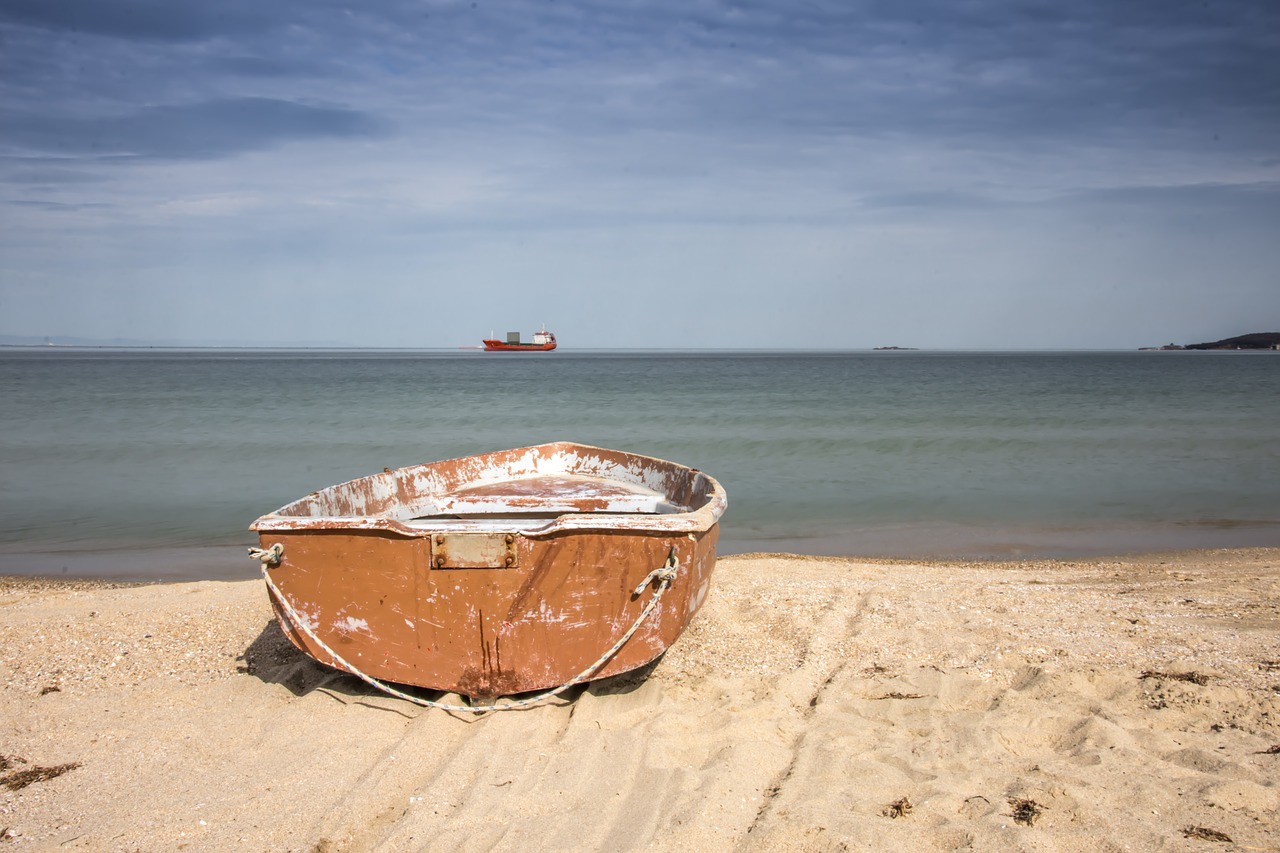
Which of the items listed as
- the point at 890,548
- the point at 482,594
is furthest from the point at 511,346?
the point at 482,594

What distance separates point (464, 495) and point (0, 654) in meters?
3.07

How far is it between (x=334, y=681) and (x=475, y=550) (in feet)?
4.49

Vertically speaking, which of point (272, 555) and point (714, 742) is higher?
point (272, 555)

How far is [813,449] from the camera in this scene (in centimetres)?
1673

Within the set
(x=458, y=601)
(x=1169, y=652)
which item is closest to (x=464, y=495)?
(x=458, y=601)

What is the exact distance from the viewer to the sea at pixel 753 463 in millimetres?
9281

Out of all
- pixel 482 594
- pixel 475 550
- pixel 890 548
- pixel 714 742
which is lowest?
pixel 890 548

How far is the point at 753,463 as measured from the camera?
1516cm

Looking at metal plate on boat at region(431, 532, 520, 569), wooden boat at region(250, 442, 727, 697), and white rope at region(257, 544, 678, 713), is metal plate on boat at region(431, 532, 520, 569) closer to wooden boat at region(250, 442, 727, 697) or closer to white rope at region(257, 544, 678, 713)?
wooden boat at region(250, 442, 727, 697)

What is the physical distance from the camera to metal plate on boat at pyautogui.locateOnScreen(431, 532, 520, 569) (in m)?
3.68

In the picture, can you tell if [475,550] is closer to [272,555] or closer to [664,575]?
[664,575]

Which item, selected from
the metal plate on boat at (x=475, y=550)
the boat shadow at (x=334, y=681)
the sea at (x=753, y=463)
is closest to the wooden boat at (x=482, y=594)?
the metal plate on boat at (x=475, y=550)

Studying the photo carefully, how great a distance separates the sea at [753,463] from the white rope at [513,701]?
4.62 meters

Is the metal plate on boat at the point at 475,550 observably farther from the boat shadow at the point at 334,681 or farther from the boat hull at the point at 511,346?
the boat hull at the point at 511,346
